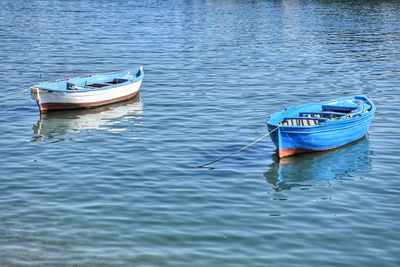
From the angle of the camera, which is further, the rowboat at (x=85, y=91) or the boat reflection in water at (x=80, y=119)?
the rowboat at (x=85, y=91)

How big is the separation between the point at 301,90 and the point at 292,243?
81.7ft

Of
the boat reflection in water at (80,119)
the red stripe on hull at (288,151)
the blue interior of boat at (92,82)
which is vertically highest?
the blue interior of boat at (92,82)

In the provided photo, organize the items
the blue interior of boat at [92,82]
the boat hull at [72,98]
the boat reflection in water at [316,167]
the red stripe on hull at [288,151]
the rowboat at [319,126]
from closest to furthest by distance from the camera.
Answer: the boat reflection in water at [316,167]
the rowboat at [319,126]
the red stripe on hull at [288,151]
the boat hull at [72,98]
the blue interior of boat at [92,82]

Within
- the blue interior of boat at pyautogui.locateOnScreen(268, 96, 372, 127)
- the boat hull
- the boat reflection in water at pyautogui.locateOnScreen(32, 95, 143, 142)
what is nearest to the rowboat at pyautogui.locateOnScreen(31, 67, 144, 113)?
the boat hull

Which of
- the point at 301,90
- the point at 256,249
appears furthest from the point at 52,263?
the point at 301,90

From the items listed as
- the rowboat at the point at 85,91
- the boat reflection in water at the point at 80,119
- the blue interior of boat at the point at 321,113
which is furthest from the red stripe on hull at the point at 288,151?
the rowboat at the point at 85,91

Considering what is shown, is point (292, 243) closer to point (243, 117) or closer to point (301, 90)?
point (243, 117)

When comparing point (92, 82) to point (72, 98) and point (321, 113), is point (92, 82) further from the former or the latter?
point (321, 113)

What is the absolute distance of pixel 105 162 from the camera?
3017 centimetres

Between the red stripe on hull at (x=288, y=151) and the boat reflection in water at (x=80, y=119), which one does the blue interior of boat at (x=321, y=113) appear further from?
the boat reflection in water at (x=80, y=119)

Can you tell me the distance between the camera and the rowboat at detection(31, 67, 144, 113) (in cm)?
3866

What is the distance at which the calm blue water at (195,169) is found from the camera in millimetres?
21859

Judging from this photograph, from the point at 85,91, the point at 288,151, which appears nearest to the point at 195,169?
the point at 288,151

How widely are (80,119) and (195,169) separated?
11222mm
